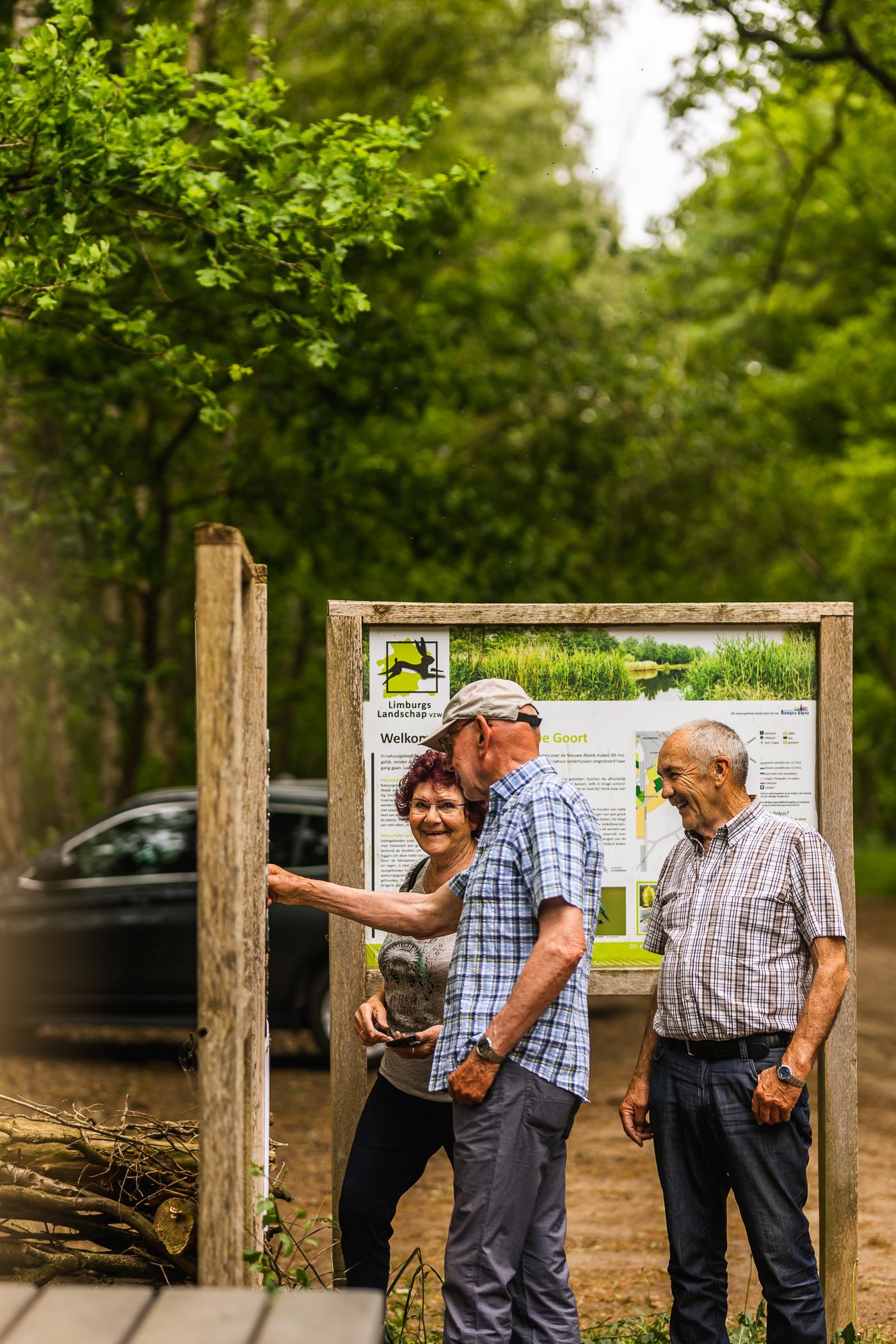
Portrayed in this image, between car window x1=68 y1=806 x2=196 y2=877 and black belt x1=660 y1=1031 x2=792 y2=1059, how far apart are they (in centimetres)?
607

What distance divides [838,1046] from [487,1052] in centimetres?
159

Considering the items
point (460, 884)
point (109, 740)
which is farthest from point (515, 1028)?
point (109, 740)

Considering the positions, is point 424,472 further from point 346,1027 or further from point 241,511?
point 346,1027

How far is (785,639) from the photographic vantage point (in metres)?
4.29

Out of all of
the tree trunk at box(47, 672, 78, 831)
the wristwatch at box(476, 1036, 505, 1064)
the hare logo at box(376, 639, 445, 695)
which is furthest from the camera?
the tree trunk at box(47, 672, 78, 831)

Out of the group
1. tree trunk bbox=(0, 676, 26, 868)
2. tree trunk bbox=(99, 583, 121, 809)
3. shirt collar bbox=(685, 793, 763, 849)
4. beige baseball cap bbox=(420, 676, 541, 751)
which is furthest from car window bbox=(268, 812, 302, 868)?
tree trunk bbox=(99, 583, 121, 809)

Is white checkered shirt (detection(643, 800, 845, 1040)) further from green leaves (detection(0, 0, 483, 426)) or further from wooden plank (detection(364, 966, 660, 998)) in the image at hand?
green leaves (detection(0, 0, 483, 426))

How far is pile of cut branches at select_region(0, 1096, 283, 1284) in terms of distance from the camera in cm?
363

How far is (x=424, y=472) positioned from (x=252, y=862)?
9.55 metres

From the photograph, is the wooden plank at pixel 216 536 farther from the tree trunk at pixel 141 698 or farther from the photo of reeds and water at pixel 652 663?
the tree trunk at pixel 141 698

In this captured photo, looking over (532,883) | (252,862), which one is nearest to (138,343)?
(252,862)

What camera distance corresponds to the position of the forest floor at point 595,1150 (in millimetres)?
5242

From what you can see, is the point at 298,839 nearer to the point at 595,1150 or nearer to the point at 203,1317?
the point at 595,1150

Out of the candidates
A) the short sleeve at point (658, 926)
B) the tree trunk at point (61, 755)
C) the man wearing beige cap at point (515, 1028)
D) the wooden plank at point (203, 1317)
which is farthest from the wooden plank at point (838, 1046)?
the tree trunk at point (61, 755)
